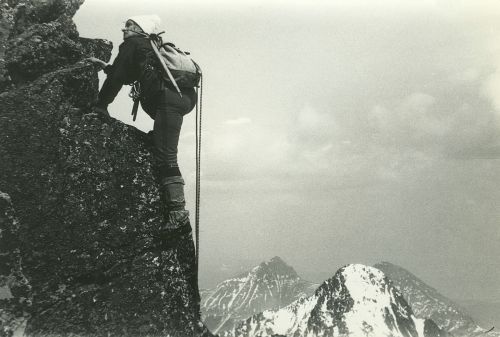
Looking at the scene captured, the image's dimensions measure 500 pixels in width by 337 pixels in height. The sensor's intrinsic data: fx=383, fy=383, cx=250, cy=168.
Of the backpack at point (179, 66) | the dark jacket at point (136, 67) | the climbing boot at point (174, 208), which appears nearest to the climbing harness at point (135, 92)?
the dark jacket at point (136, 67)

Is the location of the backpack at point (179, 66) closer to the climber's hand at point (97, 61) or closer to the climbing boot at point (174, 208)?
the climber's hand at point (97, 61)

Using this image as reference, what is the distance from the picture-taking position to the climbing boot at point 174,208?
6496 mm

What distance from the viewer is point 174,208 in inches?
258


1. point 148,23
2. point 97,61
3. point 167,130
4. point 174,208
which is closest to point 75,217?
point 174,208

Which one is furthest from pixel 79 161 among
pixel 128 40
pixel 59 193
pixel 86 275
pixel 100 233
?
pixel 128 40

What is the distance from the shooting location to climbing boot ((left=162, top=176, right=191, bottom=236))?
21.3 feet

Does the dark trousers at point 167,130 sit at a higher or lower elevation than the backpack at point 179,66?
lower

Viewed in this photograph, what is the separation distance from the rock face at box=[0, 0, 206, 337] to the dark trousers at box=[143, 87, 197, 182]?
11.4 inches

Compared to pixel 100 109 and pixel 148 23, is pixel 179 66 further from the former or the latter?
pixel 100 109

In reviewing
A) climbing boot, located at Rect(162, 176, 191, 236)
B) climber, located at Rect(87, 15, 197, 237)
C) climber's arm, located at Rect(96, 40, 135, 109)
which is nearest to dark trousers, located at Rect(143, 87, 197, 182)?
climber, located at Rect(87, 15, 197, 237)

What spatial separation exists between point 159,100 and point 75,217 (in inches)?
94.6

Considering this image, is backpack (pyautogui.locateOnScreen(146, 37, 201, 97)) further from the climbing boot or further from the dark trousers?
the climbing boot

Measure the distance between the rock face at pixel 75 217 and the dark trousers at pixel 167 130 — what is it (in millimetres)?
291

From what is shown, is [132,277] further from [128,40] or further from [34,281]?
[128,40]
